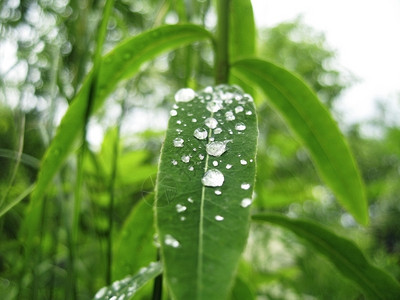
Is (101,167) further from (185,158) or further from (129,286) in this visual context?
(185,158)

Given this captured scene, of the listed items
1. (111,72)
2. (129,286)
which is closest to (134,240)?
(129,286)

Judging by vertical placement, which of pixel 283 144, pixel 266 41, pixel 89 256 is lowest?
pixel 89 256

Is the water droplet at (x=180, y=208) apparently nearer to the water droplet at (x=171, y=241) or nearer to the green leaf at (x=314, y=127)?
the water droplet at (x=171, y=241)

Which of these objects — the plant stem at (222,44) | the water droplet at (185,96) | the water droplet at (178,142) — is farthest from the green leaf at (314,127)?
the water droplet at (178,142)

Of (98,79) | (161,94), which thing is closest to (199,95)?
(98,79)

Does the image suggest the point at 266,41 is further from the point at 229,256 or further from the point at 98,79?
the point at 229,256

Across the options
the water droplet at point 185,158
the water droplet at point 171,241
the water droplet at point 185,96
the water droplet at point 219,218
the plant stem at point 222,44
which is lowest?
the water droplet at point 171,241
